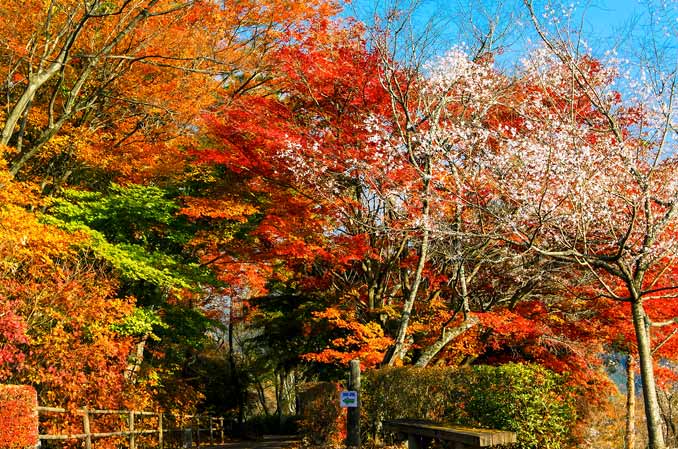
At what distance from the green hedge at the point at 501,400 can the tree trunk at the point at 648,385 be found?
1535 millimetres

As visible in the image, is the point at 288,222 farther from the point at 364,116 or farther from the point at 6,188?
the point at 6,188

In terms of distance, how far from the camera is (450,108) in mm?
13227

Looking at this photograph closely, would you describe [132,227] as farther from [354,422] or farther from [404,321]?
[354,422]

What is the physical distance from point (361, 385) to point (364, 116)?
5.77 m

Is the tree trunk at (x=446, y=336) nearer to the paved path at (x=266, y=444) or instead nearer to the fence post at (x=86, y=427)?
the paved path at (x=266, y=444)

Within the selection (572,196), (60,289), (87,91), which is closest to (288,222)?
(60,289)

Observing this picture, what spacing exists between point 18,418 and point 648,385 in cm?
812

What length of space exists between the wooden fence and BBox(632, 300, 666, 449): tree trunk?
26.9 feet

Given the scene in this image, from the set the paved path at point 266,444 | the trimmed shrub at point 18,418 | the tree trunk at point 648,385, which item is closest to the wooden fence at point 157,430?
the trimmed shrub at point 18,418

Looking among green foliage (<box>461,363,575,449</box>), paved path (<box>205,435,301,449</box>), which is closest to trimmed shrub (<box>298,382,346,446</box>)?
paved path (<box>205,435,301,449</box>)

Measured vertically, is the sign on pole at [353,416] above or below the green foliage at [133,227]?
below

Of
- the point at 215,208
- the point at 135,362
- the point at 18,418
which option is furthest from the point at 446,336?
the point at 135,362

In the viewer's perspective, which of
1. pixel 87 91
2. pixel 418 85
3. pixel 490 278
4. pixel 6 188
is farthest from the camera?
pixel 87 91

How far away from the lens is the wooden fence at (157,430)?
1062cm
